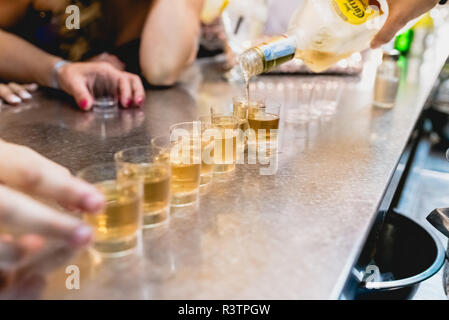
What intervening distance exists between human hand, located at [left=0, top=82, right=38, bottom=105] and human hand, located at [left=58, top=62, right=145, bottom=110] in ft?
0.50

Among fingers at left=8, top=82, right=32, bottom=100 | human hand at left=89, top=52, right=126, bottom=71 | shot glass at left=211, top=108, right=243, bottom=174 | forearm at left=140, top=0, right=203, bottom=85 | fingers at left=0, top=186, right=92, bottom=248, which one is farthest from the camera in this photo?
human hand at left=89, top=52, right=126, bottom=71

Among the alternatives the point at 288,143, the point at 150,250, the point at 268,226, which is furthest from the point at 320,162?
the point at 150,250

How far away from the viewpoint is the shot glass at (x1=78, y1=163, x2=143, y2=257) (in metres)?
0.65

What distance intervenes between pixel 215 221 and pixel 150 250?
0.14 metres

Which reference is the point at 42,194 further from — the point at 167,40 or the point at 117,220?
the point at 167,40

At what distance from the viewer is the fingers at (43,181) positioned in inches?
24.1

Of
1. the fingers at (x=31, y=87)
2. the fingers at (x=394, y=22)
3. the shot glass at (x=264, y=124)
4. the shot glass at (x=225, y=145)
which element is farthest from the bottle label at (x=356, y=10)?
the fingers at (x=31, y=87)

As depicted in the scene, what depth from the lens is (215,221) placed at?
782mm

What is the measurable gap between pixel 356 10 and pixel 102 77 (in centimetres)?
91

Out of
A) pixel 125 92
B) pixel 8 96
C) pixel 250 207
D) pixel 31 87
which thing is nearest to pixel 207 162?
pixel 250 207

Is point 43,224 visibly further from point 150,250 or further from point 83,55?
point 83,55

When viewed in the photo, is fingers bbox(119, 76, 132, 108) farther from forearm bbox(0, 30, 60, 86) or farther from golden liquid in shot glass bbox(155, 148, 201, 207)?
golden liquid in shot glass bbox(155, 148, 201, 207)

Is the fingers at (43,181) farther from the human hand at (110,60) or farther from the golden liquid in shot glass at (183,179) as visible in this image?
the human hand at (110,60)

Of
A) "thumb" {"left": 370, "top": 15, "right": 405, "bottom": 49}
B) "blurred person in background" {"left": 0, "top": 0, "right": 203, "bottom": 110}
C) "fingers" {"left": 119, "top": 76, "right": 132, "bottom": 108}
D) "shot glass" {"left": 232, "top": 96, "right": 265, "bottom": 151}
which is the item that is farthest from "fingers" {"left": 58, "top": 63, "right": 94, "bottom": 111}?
"thumb" {"left": 370, "top": 15, "right": 405, "bottom": 49}
